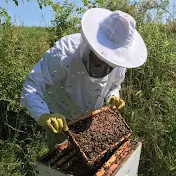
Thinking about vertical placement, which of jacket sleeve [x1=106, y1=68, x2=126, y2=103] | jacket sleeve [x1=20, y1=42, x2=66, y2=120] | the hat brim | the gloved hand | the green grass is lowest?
the green grass

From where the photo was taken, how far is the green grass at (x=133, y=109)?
314 cm

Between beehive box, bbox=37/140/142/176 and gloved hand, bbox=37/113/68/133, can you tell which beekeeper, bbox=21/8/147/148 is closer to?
gloved hand, bbox=37/113/68/133

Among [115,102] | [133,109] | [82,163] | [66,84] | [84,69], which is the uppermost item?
[84,69]

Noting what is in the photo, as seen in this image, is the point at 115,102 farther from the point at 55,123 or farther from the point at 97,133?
the point at 55,123

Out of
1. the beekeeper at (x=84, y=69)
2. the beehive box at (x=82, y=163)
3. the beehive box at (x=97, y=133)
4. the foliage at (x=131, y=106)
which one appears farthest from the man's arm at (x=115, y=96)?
the foliage at (x=131, y=106)

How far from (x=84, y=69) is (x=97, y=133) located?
46 cm

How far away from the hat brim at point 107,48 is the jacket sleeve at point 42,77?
0.29m

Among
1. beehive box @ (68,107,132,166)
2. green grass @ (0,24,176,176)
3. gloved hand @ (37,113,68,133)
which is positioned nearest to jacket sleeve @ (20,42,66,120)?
gloved hand @ (37,113,68,133)

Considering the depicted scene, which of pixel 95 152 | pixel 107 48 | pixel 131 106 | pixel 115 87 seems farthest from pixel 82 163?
pixel 131 106

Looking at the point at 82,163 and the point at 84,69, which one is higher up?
the point at 84,69

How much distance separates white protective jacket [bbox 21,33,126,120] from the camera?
224 cm

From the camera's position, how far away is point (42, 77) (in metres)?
2.29

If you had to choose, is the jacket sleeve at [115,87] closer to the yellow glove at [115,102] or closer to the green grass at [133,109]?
the yellow glove at [115,102]

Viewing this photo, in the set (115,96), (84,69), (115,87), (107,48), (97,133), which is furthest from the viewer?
(115,87)
